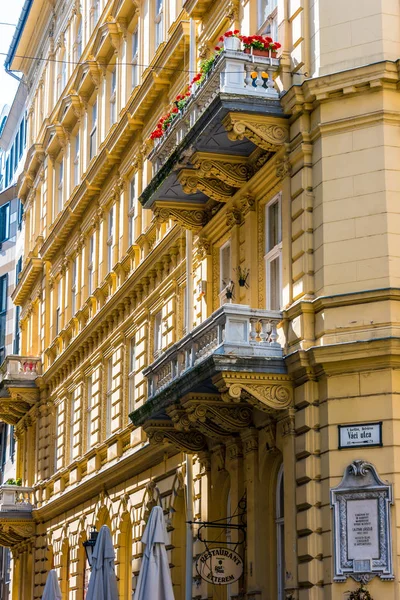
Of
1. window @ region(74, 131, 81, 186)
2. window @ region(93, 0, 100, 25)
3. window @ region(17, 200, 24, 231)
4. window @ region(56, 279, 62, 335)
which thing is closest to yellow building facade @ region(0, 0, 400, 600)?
window @ region(93, 0, 100, 25)

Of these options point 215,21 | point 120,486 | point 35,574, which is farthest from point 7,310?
point 215,21

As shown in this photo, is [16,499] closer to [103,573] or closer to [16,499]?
[16,499]

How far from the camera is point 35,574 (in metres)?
42.1

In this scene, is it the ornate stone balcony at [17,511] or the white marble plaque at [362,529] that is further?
the ornate stone balcony at [17,511]

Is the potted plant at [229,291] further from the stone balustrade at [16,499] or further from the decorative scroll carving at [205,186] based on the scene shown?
the stone balustrade at [16,499]

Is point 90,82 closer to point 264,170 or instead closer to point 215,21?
point 215,21

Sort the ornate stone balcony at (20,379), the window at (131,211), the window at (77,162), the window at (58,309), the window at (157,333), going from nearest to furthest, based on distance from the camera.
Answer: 1. the window at (157,333)
2. the window at (131,211)
3. the window at (77,162)
4. the window at (58,309)
5. the ornate stone balcony at (20,379)

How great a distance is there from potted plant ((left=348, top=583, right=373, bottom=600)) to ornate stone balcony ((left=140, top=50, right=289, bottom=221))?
7.34 meters

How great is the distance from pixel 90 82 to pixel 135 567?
15.6 metres

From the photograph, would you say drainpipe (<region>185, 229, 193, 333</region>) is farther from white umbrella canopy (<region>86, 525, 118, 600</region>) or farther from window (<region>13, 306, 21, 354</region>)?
window (<region>13, 306, 21, 354</region>)

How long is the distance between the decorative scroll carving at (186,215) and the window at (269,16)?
409cm

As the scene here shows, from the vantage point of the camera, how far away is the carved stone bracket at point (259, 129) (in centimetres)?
2147

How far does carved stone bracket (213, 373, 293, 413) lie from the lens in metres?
20.5

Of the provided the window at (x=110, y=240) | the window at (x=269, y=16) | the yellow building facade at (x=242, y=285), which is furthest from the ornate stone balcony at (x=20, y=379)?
the window at (x=269, y=16)
